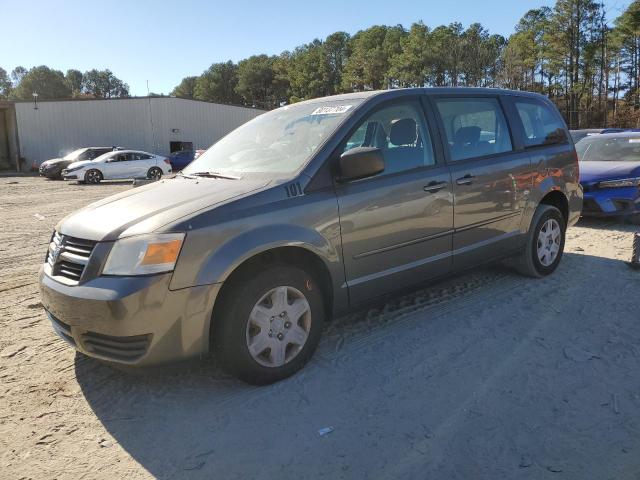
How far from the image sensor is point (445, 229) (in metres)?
4.19

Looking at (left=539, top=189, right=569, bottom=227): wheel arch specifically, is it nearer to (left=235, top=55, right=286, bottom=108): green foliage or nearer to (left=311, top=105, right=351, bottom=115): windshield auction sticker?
(left=311, top=105, right=351, bottom=115): windshield auction sticker

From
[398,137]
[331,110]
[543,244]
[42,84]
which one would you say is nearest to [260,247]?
[331,110]

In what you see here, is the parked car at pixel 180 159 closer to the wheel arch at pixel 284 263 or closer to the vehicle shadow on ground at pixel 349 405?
the vehicle shadow on ground at pixel 349 405

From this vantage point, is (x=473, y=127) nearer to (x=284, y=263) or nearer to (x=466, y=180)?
(x=466, y=180)

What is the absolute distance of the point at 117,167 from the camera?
23.0 metres

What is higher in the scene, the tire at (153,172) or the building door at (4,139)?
the building door at (4,139)

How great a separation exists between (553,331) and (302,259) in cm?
207

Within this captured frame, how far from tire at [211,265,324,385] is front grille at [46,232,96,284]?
821 millimetres

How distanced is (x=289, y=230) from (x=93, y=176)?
70.8ft

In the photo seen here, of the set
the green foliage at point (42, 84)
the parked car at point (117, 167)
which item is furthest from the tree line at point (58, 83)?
the parked car at point (117, 167)

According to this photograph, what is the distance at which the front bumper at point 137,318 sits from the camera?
280 centimetres

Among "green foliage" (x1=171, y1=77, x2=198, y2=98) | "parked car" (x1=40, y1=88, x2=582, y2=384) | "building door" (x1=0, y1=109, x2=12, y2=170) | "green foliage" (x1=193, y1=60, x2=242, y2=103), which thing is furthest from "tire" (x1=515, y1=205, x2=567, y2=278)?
"green foliage" (x1=171, y1=77, x2=198, y2=98)

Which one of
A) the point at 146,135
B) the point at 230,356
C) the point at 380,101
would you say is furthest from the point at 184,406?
the point at 146,135

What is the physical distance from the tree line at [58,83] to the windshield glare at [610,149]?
5057 inches
